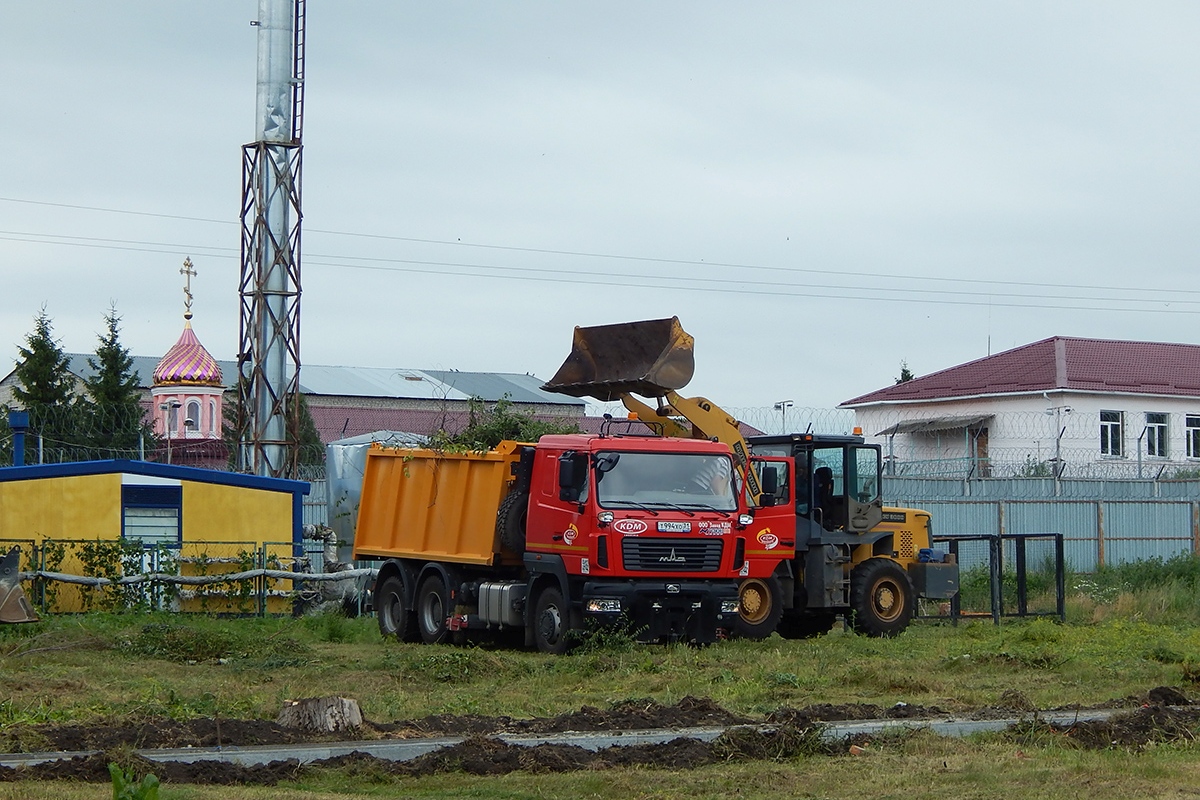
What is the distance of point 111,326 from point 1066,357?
3963 centimetres

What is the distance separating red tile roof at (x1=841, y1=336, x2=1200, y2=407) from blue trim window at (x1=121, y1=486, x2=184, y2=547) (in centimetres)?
3212

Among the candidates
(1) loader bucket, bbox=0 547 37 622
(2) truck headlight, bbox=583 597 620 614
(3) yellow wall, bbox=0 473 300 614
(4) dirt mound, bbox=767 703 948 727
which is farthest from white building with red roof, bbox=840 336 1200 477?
(4) dirt mound, bbox=767 703 948 727

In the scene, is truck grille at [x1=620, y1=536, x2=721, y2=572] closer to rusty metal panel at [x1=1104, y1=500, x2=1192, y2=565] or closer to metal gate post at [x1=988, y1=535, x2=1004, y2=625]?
metal gate post at [x1=988, y1=535, x2=1004, y2=625]

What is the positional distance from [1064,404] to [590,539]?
35671 mm

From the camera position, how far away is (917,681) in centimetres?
1595

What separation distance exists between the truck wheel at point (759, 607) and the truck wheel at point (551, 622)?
2769 mm

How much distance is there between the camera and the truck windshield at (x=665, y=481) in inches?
763

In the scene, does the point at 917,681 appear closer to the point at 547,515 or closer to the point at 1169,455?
the point at 547,515

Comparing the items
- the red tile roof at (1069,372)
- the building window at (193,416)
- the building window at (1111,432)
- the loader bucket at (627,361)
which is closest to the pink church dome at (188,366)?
the building window at (193,416)

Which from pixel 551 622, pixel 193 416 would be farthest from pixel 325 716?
pixel 193 416

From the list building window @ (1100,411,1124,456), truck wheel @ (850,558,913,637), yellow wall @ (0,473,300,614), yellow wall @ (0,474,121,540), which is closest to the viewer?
truck wheel @ (850,558,913,637)

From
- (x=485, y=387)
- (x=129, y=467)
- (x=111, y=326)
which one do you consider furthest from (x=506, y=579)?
(x=485, y=387)

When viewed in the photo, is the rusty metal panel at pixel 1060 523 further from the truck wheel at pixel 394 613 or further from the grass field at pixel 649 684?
the truck wheel at pixel 394 613

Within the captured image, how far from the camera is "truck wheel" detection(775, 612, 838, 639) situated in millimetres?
23144
